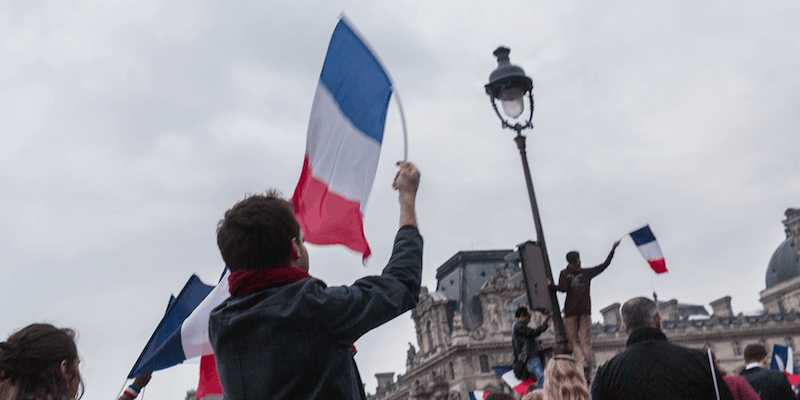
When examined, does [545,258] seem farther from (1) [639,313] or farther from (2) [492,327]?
(2) [492,327]

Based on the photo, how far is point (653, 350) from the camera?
457 cm

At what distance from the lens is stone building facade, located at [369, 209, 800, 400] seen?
66625 millimetres

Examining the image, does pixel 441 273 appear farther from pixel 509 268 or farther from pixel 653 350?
pixel 653 350

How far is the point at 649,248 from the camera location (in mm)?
11273

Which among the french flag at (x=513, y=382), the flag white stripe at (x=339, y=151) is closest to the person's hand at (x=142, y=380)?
the flag white stripe at (x=339, y=151)

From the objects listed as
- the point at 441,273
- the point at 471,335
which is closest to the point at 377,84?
the point at 471,335

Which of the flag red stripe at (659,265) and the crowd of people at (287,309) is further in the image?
the flag red stripe at (659,265)

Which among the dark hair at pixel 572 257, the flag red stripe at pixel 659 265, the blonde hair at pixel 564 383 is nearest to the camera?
the blonde hair at pixel 564 383

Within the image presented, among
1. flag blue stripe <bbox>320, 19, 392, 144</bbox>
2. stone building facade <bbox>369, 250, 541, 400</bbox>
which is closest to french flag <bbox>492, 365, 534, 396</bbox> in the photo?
flag blue stripe <bbox>320, 19, 392, 144</bbox>

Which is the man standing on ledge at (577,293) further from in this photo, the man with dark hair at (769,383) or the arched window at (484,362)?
the arched window at (484,362)

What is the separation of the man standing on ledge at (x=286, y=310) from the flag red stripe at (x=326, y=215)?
1084 mm

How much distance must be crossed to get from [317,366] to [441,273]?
7797cm

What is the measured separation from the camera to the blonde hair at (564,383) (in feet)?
16.8

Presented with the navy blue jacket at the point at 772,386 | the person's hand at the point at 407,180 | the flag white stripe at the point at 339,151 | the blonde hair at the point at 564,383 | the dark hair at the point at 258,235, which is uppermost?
the flag white stripe at the point at 339,151
